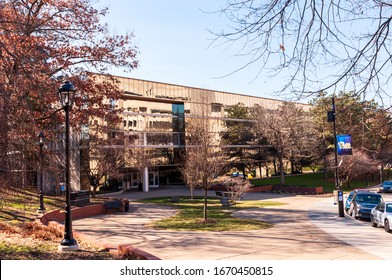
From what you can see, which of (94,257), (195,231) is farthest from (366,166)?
(94,257)

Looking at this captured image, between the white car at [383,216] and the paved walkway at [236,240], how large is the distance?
2119mm

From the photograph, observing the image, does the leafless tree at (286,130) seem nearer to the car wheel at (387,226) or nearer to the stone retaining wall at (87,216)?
the stone retaining wall at (87,216)

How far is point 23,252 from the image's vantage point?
31.8 feet

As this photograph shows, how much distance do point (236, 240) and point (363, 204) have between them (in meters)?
11.8

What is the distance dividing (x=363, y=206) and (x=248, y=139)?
113 feet

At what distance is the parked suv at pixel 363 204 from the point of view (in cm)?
2228

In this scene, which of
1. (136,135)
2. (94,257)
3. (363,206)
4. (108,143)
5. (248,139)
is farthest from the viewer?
(248,139)

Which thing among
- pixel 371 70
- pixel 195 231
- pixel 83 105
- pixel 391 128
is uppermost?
pixel 83 105

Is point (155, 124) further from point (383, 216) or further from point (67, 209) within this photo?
point (67, 209)

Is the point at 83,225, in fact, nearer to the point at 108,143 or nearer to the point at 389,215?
the point at 389,215

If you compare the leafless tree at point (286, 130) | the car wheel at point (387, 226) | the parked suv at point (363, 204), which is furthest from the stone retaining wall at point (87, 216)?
the leafless tree at point (286, 130)

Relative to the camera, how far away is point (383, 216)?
17.9m

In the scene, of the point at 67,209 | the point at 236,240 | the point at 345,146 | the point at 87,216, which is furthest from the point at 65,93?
the point at 345,146

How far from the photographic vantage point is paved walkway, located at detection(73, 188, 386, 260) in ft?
37.9
